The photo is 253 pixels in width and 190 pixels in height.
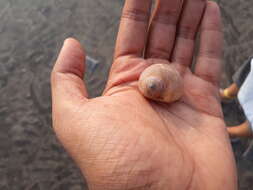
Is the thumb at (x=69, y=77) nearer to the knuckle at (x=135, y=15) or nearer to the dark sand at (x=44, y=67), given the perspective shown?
the knuckle at (x=135, y=15)

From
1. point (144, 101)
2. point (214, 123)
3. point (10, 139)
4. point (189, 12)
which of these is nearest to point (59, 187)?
point (10, 139)

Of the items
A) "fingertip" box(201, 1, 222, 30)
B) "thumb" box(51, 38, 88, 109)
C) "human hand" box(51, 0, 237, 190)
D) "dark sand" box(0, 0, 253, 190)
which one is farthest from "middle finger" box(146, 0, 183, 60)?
"dark sand" box(0, 0, 253, 190)

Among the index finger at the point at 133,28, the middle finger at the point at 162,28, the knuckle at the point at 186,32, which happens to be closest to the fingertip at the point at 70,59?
the index finger at the point at 133,28

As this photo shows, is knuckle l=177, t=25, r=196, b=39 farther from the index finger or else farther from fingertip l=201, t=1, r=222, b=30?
the index finger

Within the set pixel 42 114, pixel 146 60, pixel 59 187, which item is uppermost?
pixel 146 60

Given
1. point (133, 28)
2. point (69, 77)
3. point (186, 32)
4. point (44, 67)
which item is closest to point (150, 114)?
point (69, 77)

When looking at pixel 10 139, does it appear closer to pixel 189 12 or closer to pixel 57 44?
pixel 57 44

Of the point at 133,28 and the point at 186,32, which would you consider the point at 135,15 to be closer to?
the point at 133,28
